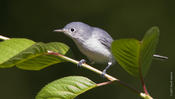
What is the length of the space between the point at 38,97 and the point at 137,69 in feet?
1.50

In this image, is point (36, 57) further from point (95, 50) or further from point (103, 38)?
point (103, 38)

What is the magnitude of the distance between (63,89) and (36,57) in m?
0.20

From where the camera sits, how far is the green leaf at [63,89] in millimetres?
1144

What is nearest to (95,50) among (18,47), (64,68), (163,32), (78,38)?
(78,38)

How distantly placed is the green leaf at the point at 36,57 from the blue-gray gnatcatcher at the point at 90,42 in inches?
26.6

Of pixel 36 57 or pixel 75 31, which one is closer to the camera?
pixel 36 57

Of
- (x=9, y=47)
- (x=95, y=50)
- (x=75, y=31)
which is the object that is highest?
(x=9, y=47)

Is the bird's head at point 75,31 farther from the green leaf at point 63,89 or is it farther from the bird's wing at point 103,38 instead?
the green leaf at point 63,89

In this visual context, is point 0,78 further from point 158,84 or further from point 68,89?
point 68,89

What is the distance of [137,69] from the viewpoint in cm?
112

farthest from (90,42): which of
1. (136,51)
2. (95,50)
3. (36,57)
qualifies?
(136,51)

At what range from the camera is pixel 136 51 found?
1.06 metres

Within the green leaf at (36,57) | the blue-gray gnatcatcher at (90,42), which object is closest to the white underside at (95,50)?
the blue-gray gnatcatcher at (90,42)

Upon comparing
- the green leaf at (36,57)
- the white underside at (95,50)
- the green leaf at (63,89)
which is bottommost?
the white underside at (95,50)
